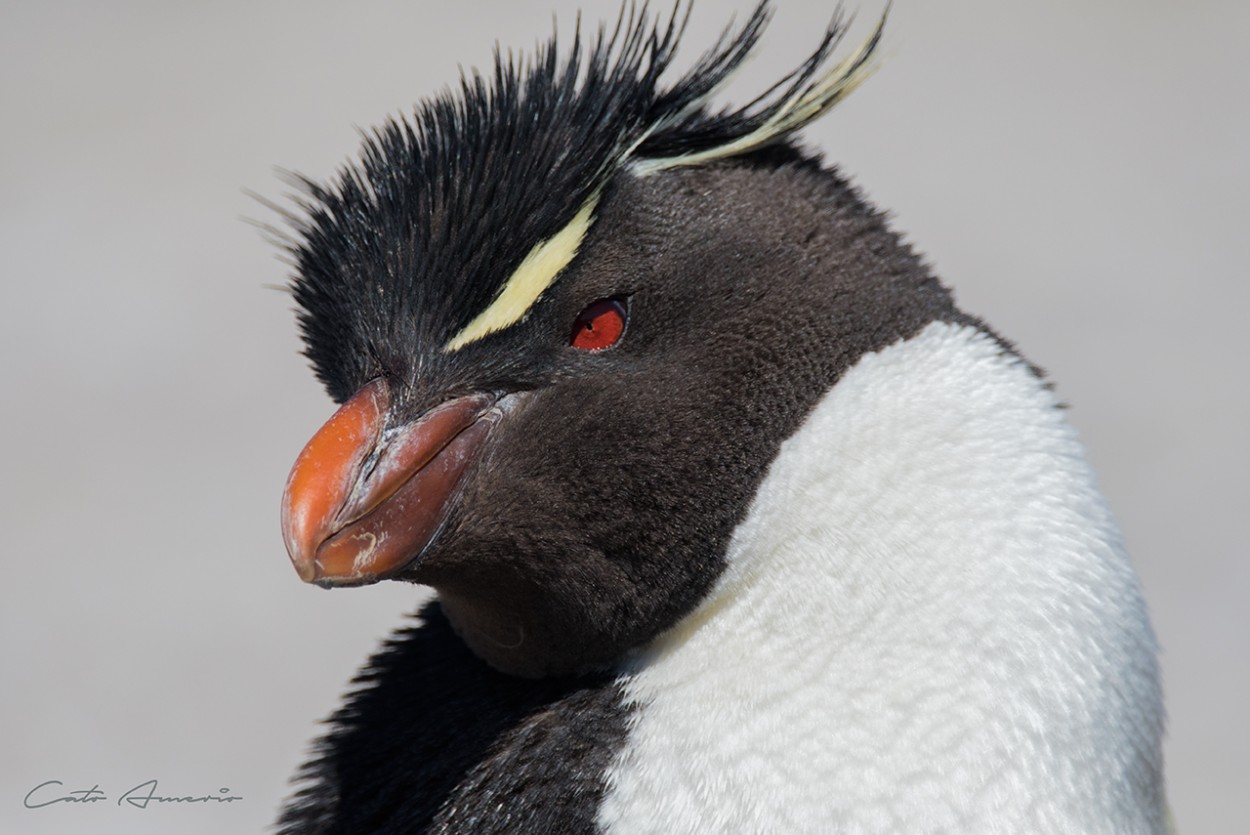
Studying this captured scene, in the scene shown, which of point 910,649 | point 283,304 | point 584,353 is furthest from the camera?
point 283,304

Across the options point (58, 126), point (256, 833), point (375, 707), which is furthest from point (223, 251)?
point (375, 707)

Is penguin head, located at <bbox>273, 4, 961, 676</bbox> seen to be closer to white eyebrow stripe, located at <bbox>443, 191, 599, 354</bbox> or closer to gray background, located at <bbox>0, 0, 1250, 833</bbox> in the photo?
white eyebrow stripe, located at <bbox>443, 191, 599, 354</bbox>

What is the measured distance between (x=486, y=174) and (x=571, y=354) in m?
0.23

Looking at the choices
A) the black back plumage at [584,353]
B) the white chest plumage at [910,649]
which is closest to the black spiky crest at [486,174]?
the black back plumage at [584,353]

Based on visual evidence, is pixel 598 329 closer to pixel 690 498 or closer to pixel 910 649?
pixel 690 498

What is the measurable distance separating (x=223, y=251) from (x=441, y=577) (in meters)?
5.93

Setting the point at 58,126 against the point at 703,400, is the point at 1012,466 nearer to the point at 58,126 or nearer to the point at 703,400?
the point at 703,400

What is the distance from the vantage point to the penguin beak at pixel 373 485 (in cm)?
155

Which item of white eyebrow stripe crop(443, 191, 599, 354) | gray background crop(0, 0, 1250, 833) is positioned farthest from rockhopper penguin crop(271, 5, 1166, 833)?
gray background crop(0, 0, 1250, 833)

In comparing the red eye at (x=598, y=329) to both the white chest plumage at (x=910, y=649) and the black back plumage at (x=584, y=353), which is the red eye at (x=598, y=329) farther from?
the white chest plumage at (x=910, y=649)

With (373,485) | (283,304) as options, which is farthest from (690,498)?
(283,304)

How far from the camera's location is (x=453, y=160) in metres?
1.70

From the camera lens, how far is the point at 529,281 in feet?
5.36

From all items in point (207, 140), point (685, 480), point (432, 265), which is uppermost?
point (207, 140)
